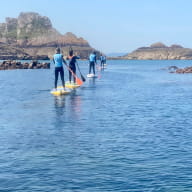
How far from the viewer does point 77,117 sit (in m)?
20.5

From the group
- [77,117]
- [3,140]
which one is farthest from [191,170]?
[77,117]

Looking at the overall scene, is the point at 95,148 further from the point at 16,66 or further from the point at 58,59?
the point at 16,66

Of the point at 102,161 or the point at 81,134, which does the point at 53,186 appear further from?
the point at 81,134

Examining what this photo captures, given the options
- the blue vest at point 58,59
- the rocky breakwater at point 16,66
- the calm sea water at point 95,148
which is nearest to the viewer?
the calm sea water at point 95,148

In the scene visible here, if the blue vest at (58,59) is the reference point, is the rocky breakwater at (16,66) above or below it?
below

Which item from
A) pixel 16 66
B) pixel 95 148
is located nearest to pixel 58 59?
pixel 95 148

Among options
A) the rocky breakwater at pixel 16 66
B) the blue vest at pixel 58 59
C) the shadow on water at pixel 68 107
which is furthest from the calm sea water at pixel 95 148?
the rocky breakwater at pixel 16 66

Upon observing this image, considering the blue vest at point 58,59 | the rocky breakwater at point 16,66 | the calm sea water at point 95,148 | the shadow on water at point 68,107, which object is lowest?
the calm sea water at point 95,148

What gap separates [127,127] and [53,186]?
774 centimetres

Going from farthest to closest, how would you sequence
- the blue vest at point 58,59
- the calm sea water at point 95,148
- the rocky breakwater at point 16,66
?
the rocky breakwater at point 16,66, the blue vest at point 58,59, the calm sea water at point 95,148

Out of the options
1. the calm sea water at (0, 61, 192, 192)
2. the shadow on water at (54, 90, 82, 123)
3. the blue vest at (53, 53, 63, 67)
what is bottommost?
the calm sea water at (0, 61, 192, 192)

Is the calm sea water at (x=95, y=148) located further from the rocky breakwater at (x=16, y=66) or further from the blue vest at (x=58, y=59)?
the rocky breakwater at (x=16, y=66)

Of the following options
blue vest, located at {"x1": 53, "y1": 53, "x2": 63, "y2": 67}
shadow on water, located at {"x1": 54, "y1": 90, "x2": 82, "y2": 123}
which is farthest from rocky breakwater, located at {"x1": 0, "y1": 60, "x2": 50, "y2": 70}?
shadow on water, located at {"x1": 54, "y1": 90, "x2": 82, "y2": 123}

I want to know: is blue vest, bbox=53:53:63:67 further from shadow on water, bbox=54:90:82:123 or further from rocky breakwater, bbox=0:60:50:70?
rocky breakwater, bbox=0:60:50:70
